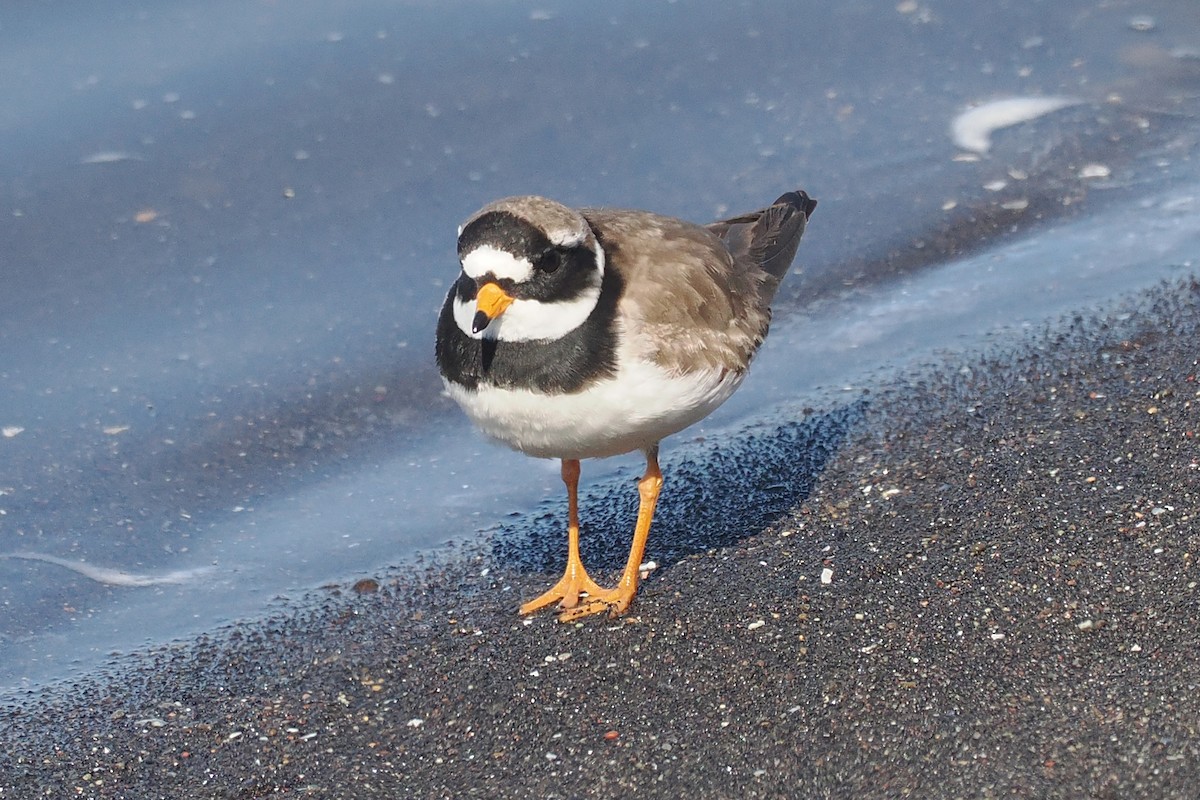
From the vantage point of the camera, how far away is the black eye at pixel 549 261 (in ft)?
14.1

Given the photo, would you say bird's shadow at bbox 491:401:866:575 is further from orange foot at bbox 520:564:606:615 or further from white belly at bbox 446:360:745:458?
white belly at bbox 446:360:745:458

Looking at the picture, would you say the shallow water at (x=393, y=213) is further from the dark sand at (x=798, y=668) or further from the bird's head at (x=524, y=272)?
the bird's head at (x=524, y=272)

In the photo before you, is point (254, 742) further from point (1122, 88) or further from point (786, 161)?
point (1122, 88)

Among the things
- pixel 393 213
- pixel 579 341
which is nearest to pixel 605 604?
pixel 579 341

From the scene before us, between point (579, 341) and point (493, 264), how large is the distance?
14.7 inches

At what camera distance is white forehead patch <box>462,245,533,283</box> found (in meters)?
4.20

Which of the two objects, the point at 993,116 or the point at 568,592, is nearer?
the point at 568,592

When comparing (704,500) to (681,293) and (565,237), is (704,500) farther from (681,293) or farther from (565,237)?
(565,237)

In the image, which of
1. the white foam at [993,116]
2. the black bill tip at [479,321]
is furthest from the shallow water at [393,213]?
the black bill tip at [479,321]

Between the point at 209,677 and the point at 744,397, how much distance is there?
2671 mm

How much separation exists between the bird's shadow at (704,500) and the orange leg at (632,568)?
154 mm

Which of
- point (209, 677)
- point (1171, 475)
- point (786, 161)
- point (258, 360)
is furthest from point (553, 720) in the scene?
point (786, 161)

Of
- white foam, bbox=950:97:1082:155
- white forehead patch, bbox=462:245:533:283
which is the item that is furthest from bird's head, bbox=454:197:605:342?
white foam, bbox=950:97:1082:155

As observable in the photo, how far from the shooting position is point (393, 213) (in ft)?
25.4
